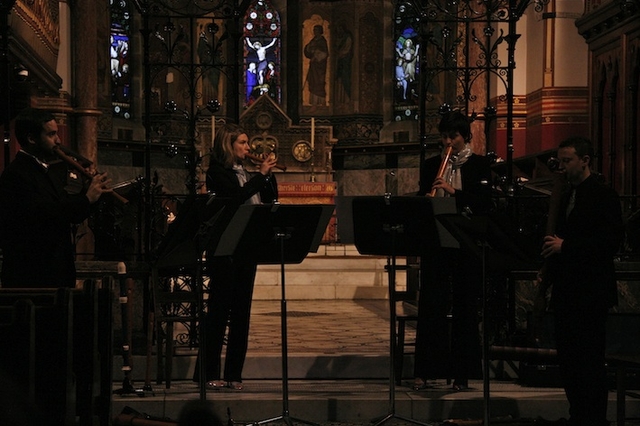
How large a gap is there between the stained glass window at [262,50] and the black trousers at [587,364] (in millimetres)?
15877

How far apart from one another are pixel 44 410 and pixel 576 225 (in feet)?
10.2

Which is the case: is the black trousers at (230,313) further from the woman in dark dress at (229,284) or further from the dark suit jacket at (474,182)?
the dark suit jacket at (474,182)

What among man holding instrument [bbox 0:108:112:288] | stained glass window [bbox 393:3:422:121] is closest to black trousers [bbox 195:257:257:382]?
man holding instrument [bbox 0:108:112:288]

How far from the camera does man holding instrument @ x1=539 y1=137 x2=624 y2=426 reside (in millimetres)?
5789

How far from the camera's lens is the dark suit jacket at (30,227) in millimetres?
5473

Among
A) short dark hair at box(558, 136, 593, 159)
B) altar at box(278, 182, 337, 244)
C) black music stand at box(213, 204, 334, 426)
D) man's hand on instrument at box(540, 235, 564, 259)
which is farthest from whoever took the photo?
altar at box(278, 182, 337, 244)

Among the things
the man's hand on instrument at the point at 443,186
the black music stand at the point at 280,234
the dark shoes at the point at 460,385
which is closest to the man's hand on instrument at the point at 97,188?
the black music stand at the point at 280,234

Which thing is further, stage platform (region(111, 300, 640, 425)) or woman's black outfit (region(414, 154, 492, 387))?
woman's black outfit (region(414, 154, 492, 387))

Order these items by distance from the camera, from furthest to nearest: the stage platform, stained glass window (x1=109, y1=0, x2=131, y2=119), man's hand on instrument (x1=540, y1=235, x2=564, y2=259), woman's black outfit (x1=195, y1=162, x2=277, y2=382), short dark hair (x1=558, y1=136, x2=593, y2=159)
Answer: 1. stained glass window (x1=109, y1=0, x2=131, y2=119)
2. woman's black outfit (x1=195, y1=162, x2=277, y2=382)
3. the stage platform
4. short dark hair (x1=558, y1=136, x2=593, y2=159)
5. man's hand on instrument (x1=540, y1=235, x2=564, y2=259)

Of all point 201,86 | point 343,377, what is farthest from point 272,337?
point 201,86

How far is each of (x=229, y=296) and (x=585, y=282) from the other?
2436 millimetres

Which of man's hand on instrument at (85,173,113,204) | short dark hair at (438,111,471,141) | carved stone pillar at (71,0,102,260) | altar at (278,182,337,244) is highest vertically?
carved stone pillar at (71,0,102,260)

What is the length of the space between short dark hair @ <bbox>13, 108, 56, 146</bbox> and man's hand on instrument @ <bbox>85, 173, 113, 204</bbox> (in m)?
0.37

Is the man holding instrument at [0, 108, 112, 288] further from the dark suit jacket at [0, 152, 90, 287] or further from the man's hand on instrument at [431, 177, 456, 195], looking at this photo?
the man's hand on instrument at [431, 177, 456, 195]
